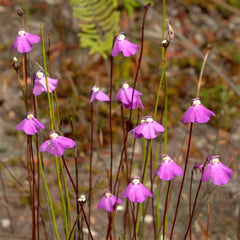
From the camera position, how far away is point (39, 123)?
4.15 ft

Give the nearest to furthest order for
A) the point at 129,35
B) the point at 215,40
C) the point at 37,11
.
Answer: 1. the point at 129,35
2. the point at 37,11
3. the point at 215,40

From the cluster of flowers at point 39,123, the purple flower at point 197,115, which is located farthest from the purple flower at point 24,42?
the purple flower at point 197,115

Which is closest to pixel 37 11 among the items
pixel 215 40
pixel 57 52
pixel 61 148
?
pixel 57 52

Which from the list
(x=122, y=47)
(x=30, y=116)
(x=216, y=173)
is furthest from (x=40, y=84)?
(x=216, y=173)

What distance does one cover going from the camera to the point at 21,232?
2.29m

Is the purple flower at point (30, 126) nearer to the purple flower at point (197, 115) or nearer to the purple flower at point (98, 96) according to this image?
the purple flower at point (98, 96)

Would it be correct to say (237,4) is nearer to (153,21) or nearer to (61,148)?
(153,21)

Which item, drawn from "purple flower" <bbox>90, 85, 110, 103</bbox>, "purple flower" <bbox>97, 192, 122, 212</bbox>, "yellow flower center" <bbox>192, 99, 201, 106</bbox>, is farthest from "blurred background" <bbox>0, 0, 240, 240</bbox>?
"yellow flower center" <bbox>192, 99, 201, 106</bbox>

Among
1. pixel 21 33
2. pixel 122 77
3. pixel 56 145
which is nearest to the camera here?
pixel 56 145

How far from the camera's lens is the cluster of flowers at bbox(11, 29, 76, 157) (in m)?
1.21

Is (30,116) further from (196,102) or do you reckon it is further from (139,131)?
(196,102)

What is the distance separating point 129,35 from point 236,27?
1.55m

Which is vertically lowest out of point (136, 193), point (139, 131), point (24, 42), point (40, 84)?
point (136, 193)

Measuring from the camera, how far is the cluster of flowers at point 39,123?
47.6 inches
